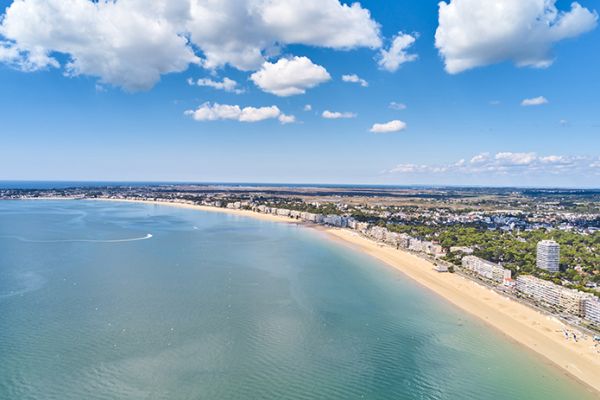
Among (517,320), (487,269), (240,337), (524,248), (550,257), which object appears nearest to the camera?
(240,337)

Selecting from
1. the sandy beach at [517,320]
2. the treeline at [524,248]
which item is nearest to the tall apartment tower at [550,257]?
the treeline at [524,248]

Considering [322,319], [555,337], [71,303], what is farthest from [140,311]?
[555,337]

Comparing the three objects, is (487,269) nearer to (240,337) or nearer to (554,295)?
(554,295)

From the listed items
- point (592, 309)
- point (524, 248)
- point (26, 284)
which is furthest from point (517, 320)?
point (26, 284)

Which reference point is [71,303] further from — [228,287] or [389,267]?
[389,267]

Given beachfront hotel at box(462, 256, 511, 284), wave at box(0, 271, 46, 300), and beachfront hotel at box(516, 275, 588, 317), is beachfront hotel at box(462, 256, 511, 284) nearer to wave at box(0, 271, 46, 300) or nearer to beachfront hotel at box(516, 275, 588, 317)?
beachfront hotel at box(516, 275, 588, 317)

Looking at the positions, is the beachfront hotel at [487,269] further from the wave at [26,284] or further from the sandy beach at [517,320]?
the wave at [26,284]

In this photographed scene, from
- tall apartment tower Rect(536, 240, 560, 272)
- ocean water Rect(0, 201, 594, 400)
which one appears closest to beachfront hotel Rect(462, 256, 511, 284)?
tall apartment tower Rect(536, 240, 560, 272)
